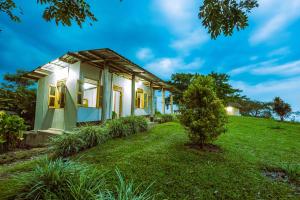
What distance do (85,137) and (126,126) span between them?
1.76 metres

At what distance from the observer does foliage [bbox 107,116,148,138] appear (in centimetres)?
613

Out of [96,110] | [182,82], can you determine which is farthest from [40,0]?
[182,82]

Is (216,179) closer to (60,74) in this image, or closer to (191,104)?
(191,104)

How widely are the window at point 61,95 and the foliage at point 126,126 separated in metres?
3.91

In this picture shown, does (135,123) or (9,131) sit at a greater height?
(135,123)

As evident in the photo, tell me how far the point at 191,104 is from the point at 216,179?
2558 millimetres

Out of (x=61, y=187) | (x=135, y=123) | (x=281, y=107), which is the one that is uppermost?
(x=281, y=107)

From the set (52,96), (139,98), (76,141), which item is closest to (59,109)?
(52,96)

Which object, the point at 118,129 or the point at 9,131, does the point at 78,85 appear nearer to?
the point at 9,131

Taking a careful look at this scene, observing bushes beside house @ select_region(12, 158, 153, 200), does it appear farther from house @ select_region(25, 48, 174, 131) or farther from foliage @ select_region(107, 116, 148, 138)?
house @ select_region(25, 48, 174, 131)

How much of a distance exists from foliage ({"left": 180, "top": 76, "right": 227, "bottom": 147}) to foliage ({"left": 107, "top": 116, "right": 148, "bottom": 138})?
2436 mm

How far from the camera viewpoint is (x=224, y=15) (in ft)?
7.77

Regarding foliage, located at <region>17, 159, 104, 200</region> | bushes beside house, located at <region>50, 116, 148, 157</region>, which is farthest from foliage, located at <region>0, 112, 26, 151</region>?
foliage, located at <region>17, 159, 104, 200</region>

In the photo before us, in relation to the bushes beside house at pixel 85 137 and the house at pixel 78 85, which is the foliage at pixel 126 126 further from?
the house at pixel 78 85
